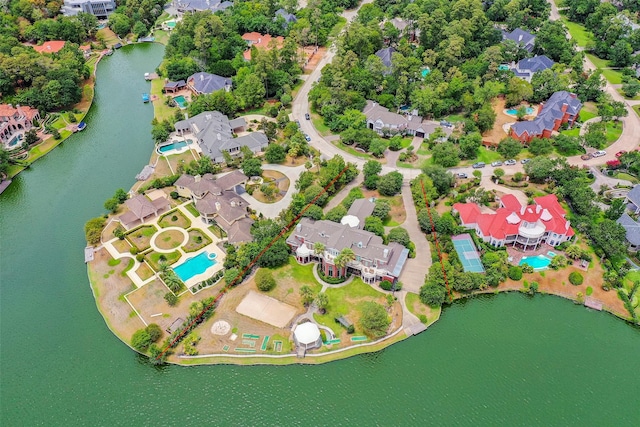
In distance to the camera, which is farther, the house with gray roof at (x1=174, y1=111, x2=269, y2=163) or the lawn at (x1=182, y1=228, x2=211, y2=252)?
the house with gray roof at (x1=174, y1=111, x2=269, y2=163)

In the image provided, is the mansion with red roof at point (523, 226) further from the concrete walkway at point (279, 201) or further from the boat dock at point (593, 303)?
the concrete walkway at point (279, 201)

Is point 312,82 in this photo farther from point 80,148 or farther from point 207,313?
point 207,313

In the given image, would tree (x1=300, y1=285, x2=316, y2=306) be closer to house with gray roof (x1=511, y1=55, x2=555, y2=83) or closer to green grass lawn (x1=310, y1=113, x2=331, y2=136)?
green grass lawn (x1=310, y1=113, x2=331, y2=136)

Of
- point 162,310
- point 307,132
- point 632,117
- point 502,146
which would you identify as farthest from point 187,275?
point 632,117

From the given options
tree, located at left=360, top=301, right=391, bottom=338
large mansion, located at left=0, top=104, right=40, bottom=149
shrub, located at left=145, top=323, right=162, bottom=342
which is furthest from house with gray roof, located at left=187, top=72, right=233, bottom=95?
tree, located at left=360, top=301, right=391, bottom=338

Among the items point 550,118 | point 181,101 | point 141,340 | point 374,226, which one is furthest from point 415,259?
point 181,101

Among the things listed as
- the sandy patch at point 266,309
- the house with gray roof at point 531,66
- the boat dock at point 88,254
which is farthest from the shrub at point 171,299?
the house with gray roof at point 531,66
